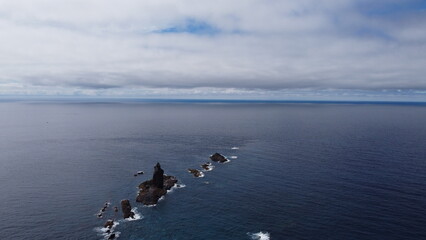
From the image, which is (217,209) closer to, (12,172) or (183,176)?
(183,176)

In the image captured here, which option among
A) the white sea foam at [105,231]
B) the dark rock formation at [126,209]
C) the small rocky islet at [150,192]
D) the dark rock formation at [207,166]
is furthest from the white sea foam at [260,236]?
the dark rock formation at [207,166]

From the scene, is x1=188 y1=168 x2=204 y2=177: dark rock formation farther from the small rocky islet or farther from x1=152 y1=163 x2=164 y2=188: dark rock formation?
x1=152 y1=163 x2=164 y2=188: dark rock formation

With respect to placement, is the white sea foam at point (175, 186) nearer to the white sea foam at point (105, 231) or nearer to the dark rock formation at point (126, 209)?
the dark rock formation at point (126, 209)

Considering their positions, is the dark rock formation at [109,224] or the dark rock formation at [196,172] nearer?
the dark rock formation at [109,224]

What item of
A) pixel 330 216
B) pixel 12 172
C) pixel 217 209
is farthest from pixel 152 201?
pixel 12 172

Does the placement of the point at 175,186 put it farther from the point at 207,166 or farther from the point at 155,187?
the point at 207,166

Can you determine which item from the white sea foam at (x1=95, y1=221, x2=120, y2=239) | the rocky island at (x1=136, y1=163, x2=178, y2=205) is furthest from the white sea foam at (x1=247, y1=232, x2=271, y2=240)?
the rocky island at (x1=136, y1=163, x2=178, y2=205)
